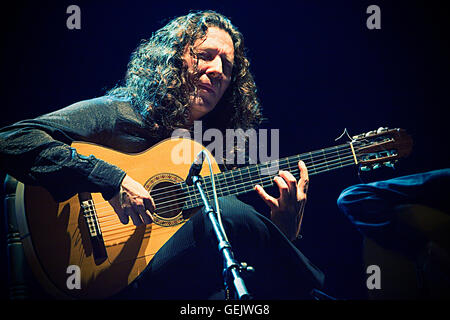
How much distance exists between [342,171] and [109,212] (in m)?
1.49

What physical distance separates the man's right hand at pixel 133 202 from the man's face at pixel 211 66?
683 millimetres

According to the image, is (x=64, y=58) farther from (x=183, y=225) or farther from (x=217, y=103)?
(x=183, y=225)

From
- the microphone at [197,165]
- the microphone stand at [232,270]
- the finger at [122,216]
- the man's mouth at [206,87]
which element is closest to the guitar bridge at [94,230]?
the finger at [122,216]

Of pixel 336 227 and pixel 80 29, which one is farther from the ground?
pixel 80 29

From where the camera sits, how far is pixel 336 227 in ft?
7.04

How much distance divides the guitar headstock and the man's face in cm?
89

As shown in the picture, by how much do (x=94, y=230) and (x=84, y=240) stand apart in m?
0.06

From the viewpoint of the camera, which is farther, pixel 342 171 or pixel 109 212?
pixel 342 171

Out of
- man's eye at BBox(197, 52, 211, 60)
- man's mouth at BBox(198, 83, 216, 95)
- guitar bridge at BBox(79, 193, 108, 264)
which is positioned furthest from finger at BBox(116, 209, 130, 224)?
man's eye at BBox(197, 52, 211, 60)

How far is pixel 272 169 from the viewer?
1.84 metres

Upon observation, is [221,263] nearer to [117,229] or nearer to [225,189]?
[225,189]
